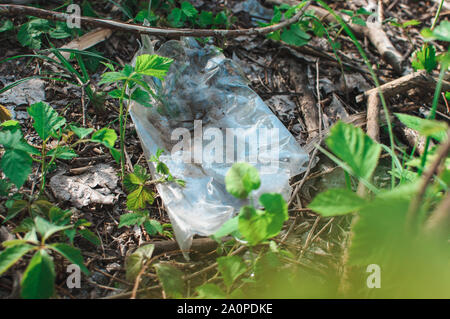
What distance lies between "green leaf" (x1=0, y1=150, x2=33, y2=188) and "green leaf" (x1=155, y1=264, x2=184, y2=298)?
0.49m

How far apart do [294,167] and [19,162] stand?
1002 millimetres

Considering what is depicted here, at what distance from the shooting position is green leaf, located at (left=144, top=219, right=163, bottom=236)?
47.3 inches

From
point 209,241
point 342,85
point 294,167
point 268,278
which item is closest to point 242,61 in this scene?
point 342,85

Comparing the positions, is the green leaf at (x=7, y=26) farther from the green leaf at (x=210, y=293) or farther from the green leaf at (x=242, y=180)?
the green leaf at (x=210, y=293)

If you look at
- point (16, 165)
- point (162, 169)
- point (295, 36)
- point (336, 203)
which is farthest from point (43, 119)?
point (295, 36)

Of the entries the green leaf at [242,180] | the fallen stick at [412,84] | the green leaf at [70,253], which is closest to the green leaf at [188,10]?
the fallen stick at [412,84]

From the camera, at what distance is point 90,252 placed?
3.88 feet

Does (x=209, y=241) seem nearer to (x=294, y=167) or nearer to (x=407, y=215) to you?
(x=294, y=167)

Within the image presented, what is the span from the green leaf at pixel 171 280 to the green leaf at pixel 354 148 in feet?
1.96

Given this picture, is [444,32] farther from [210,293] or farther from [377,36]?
[377,36]

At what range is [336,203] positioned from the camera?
0.84 metres

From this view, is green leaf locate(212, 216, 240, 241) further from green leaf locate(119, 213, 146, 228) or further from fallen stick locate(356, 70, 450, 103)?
fallen stick locate(356, 70, 450, 103)

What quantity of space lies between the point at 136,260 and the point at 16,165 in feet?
1.52

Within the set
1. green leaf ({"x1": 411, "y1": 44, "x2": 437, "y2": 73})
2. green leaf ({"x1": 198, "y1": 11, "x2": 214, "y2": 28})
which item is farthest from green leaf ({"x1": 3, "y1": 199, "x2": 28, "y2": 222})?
green leaf ({"x1": 411, "y1": 44, "x2": 437, "y2": 73})
